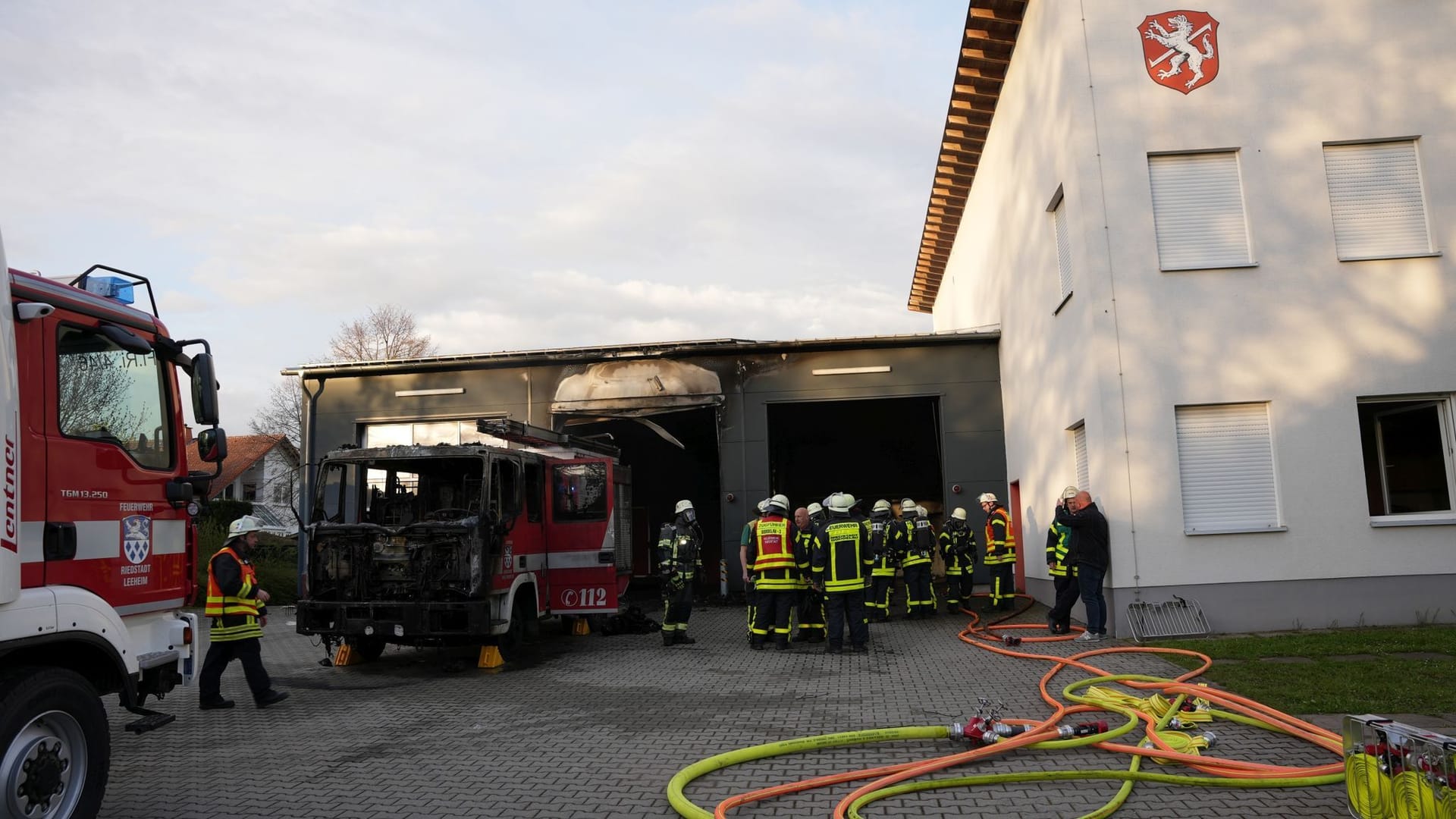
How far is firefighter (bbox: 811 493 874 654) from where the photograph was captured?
10.2 metres

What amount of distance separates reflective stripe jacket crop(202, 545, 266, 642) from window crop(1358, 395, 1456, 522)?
12.0 meters

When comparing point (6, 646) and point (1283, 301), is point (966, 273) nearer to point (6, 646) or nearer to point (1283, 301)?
point (1283, 301)

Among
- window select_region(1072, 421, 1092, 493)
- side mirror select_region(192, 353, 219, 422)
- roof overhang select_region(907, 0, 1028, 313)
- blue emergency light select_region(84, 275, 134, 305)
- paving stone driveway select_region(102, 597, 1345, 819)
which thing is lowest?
paving stone driveway select_region(102, 597, 1345, 819)

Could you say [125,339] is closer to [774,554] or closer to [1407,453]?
[774,554]

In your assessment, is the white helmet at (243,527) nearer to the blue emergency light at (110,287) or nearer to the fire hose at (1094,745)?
the blue emergency light at (110,287)

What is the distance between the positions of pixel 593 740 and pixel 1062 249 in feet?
31.4

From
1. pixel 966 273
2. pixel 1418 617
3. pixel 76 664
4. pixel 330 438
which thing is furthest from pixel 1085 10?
pixel 330 438

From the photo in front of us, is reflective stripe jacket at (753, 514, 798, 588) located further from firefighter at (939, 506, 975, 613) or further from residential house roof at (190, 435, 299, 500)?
residential house roof at (190, 435, 299, 500)

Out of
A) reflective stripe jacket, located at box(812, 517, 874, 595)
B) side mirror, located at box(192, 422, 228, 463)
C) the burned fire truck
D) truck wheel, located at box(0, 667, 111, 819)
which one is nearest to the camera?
truck wheel, located at box(0, 667, 111, 819)

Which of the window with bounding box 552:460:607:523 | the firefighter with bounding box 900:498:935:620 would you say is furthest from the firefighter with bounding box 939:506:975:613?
the window with bounding box 552:460:607:523

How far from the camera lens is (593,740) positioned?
265 inches

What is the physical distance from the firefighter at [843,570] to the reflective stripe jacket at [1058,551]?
245 cm

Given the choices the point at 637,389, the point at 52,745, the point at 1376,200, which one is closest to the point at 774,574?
the point at 637,389

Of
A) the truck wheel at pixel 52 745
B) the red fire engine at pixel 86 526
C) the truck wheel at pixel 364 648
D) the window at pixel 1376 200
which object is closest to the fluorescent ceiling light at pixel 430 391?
the truck wheel at pixel 364 648
